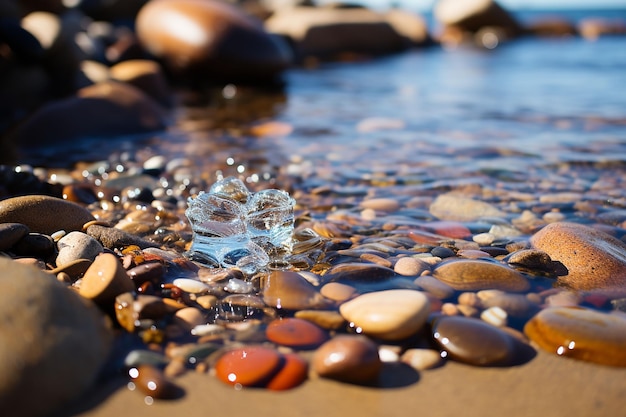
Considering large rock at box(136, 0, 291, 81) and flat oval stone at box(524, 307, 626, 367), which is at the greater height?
large rock at box(136, 0, 291, 81)

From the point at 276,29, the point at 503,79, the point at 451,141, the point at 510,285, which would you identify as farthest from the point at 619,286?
the point at 276,29

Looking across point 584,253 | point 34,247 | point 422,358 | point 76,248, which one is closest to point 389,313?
point 422,358

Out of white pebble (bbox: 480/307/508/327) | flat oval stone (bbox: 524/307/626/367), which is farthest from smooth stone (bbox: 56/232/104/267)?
flat oval stone (bbox: 524/307/626/367)

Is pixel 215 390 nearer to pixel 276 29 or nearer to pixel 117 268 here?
pixel 117 268

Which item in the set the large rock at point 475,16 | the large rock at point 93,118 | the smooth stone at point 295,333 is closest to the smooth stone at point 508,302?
the smooth stone at point 295,333

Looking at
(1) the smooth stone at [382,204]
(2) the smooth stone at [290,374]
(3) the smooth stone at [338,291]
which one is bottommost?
(2) the smooth stone at [290,374]

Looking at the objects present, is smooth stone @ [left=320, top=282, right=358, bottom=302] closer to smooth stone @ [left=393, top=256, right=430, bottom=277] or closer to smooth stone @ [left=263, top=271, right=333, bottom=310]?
smooth stone @ [left=263, top=271, right=333, bottom=310]

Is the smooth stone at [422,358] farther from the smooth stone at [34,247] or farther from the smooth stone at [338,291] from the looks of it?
the smooth stone at [34,247]
